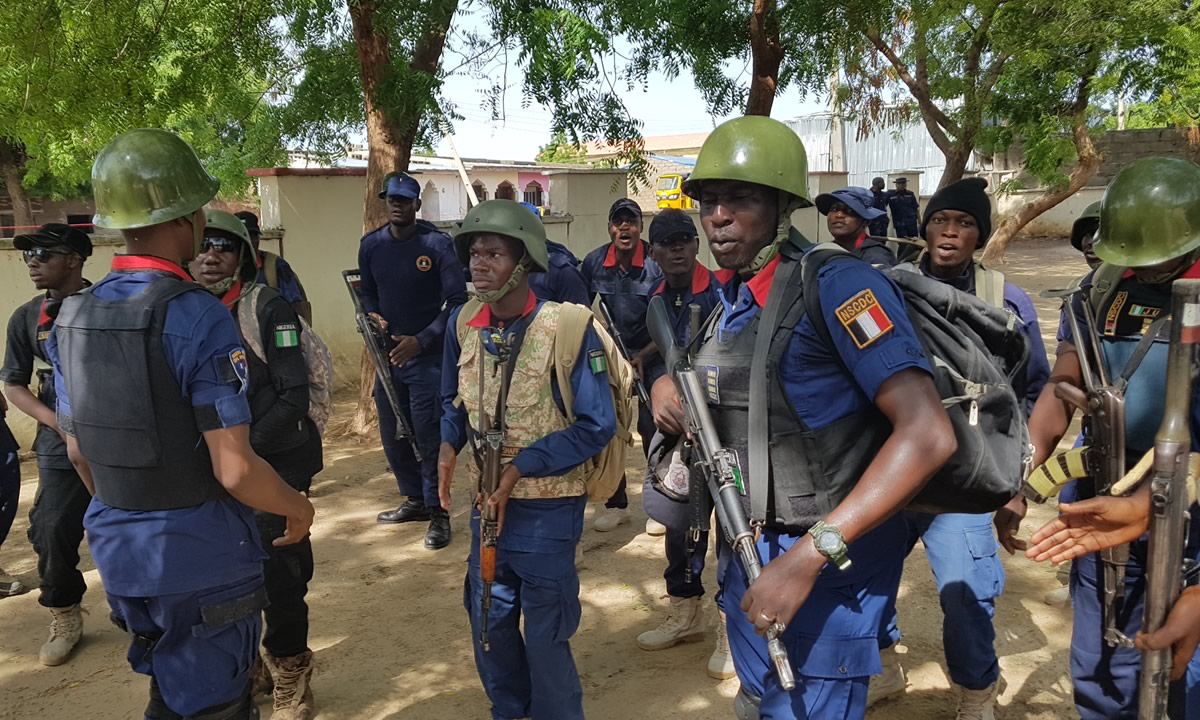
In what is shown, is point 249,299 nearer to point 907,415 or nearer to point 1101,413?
point 907,415

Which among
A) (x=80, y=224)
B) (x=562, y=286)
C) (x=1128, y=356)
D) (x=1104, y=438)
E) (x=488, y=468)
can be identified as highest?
(x=80, y=224)

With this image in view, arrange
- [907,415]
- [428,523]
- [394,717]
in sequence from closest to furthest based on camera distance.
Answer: [907,415], [394,717], [428,523]

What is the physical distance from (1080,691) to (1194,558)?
577mm

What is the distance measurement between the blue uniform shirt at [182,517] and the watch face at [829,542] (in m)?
1.54

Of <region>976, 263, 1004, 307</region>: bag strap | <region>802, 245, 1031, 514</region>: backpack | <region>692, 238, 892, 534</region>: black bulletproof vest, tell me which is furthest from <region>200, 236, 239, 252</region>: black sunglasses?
<region>976, 263, 1004, 307</region>: bag strap

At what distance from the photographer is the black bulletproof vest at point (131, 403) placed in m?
2.31

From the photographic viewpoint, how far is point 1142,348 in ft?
8.04

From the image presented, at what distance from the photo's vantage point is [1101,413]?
8.20 feet

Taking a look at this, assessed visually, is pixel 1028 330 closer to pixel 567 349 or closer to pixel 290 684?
pixel 567 349

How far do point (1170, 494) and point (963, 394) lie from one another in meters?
0.81

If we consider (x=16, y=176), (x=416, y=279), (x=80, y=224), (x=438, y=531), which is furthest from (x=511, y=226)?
(x=16, y=176)

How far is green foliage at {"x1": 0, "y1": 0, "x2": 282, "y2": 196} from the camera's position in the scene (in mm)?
5238

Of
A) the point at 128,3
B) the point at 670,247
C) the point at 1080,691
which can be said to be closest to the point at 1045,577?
the point at 1080,691

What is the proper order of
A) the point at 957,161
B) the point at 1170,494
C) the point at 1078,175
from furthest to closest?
the point at 1078,175 → the point at 957,161 → the point at 1170,494
